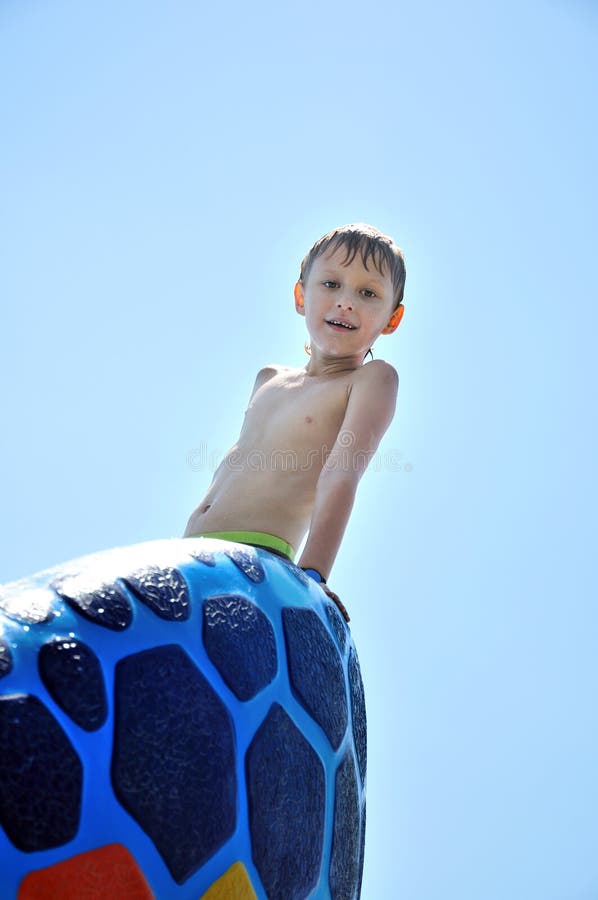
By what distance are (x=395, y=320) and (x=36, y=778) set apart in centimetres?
212

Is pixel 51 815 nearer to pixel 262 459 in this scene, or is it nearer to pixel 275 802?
pixel 275 802

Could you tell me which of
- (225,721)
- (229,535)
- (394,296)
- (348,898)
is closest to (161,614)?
(225,721)

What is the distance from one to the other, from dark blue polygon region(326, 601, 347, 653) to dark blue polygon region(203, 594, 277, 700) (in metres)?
0.27

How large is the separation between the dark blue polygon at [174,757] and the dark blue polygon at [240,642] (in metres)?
0.06

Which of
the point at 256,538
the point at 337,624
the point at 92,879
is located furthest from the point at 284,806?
the point at 256,538

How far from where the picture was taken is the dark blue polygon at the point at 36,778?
1.16 metres

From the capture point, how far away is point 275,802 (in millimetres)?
1442

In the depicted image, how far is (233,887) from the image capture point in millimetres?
1344

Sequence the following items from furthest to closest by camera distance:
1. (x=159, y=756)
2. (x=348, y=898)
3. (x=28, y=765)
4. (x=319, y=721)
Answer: (x=348, y=898) → (x=319, y=721) → (x=159, y=756) → (x=28, y=765)

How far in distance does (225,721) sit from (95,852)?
26 centimetres

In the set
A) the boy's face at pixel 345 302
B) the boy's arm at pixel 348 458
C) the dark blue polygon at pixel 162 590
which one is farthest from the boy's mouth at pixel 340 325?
the dark blue polygon at pixel 162 590

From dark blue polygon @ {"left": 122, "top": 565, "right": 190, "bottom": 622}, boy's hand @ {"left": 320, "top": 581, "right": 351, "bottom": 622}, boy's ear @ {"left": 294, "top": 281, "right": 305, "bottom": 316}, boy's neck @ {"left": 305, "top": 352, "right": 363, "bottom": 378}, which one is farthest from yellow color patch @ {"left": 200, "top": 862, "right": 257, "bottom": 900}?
boy's ear @ {"left": 294, "top": 281, "right": 305, "bottom": 316}

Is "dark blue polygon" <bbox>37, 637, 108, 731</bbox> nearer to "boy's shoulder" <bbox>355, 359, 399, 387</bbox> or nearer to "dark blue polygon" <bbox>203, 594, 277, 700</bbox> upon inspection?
"dark blue polygon" <bbox>203, 594, 277, 700</bbox>

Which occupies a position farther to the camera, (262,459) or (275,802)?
(262,459)
